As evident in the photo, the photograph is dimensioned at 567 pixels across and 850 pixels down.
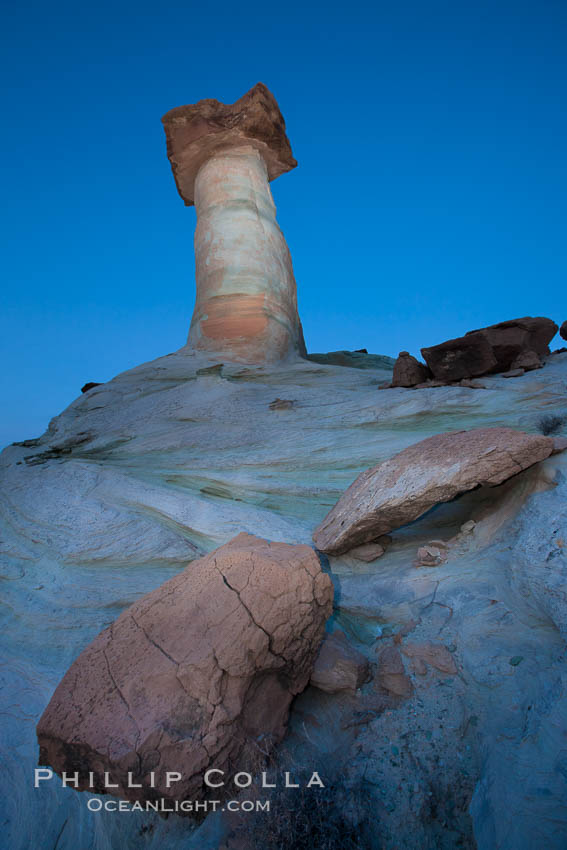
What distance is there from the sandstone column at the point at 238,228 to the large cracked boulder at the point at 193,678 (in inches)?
257

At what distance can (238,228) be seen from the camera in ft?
32.5

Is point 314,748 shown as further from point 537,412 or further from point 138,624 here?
point 537,412

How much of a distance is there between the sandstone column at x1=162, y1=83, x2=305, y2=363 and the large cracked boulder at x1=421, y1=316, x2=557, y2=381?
362 centimetres

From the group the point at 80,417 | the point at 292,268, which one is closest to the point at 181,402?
the point at 80,417

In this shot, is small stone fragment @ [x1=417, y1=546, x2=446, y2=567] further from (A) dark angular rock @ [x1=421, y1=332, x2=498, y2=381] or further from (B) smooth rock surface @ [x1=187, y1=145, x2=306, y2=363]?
(B) smooth rock surface @ [x1=187, y1=145, x2=306, y2=363]

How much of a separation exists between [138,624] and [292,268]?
951 cm

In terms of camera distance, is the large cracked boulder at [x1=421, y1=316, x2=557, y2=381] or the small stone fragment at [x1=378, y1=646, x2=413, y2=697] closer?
the small stone fragment at [x1=378, y1=646, x2=413, y2=697]

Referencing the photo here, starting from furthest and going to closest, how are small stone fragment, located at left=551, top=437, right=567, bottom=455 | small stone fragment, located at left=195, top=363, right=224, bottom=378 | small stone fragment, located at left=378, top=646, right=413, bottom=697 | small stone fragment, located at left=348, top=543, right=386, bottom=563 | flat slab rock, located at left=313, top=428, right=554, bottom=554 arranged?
small stone fragment, located at left=195, top=363, right=224, bottom=378 → small stone fragment, located at left=348, top=543, right=386, bottom=563 → small stone fragment, located at left=551, top=437, right=567, bottom=455 → flat slab rock, located at left=313, top=428, right=554, bottom=554 → small stone fragment, located at left=378, top=646, right=413, bottom=697

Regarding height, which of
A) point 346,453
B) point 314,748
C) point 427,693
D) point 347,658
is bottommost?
point 314,748

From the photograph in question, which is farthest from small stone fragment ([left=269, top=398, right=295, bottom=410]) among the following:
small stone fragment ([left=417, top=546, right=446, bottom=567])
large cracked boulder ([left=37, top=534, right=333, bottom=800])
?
large cracked boulder ([left=37, top=534, right=333, bottom=800])

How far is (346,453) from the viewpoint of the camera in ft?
18.7

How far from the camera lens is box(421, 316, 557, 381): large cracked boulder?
6.44 meters

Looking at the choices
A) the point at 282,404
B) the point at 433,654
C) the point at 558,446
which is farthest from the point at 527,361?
the point at 433,654

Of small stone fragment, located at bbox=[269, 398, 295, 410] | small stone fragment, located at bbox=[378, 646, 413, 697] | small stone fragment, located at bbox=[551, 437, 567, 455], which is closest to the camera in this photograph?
small stone fragment, located at bbox=[378, 646, 413, 697]
